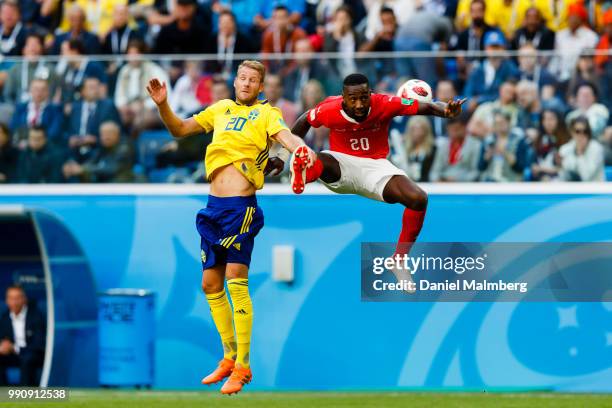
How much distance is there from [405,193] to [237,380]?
2.17m

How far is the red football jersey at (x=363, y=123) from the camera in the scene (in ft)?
40.1

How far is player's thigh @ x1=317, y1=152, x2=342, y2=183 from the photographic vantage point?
12.3m

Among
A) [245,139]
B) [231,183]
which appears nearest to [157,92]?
[245,139]

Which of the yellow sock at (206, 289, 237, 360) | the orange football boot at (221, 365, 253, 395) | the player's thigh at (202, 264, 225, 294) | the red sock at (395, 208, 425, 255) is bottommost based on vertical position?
the orange football boot at (221, 365, 253, 395)

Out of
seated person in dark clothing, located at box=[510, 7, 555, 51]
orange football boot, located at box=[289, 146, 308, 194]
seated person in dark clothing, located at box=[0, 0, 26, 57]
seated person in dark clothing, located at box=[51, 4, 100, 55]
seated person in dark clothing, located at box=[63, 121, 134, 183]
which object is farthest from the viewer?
seated person in dark clothing, located at box=[0, 0, 26, 57]

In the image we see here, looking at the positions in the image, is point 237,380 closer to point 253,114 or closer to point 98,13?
point 253,114

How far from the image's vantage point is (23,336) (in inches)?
675

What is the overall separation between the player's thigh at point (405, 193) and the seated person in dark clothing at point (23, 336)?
645 cm

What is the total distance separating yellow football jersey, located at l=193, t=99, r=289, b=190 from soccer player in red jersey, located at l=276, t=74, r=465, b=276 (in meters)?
0.45

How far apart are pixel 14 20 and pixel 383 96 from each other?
793 centimetres

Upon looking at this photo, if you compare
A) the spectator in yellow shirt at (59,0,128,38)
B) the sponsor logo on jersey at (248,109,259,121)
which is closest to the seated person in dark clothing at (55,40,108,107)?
the spectator in yellow shirt at (59,0,128,38)

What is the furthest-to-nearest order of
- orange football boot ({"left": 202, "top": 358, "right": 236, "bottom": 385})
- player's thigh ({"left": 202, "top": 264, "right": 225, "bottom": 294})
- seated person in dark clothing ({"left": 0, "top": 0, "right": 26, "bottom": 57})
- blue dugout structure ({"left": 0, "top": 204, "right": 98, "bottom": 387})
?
1. seated person in dark clothing ({"left": 0, "top": 0, "right": 26, "bottom": 57})
2. blue dugout structure ({"left": 0, "top": 204, "right": 98, "bottom": 387})
3. player's thigh ({"left": 202, "top": 264, "right": 225, "bottom": 294})
4. orange football boot ({"left": 202, "top": 358, "right": 236, "bottom": 385})

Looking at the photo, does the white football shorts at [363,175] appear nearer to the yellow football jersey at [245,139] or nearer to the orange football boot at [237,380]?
the yellow football jersey at [245,139]

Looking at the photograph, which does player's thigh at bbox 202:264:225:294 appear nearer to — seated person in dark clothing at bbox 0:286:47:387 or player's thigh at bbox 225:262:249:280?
player's thigh at bbox 225:262:249:280
